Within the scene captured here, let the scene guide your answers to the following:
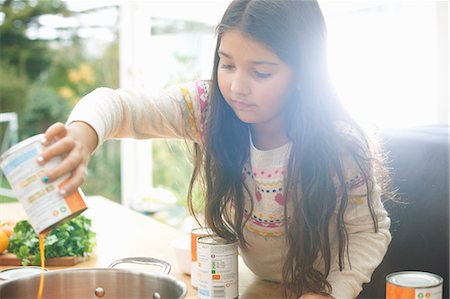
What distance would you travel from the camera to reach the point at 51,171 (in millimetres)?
840

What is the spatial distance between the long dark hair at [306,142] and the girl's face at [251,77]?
0.06 ft

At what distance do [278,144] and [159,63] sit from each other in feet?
8.26

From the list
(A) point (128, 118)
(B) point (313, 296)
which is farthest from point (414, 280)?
(A) point (128, 118)

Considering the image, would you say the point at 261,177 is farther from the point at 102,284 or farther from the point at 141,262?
the point at 102,284

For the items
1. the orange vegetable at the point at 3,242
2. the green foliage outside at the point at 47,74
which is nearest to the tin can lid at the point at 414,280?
A: the orange vegetable at the point at 3,242

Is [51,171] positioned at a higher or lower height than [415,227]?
higher

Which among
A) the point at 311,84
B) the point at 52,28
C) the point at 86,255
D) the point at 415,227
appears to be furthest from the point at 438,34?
the point at 52,28

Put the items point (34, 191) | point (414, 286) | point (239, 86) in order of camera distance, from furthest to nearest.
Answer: point (239, 86) → point (414, 286) → point (34, 191)

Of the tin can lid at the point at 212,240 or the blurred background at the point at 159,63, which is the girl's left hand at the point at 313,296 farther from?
the blurred background at the point at 159,63

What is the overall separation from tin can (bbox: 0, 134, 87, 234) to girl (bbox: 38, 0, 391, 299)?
0.63 ft

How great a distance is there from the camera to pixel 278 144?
1.29 m

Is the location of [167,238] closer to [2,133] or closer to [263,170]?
[263,170]

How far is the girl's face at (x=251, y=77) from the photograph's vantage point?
1.12m

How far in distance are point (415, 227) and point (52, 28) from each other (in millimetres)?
4218
